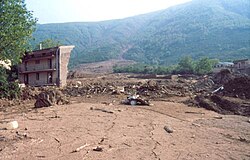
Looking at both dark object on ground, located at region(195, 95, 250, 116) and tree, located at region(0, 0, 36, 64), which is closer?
dark object on ground, located at region(195, 95, 250, 116)

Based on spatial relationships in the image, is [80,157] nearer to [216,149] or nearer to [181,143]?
[181,143]

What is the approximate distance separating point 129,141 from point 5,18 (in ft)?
43.5

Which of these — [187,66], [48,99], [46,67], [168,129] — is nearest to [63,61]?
[46,67]

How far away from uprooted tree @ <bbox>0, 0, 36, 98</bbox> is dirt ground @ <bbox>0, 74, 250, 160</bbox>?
272 inches

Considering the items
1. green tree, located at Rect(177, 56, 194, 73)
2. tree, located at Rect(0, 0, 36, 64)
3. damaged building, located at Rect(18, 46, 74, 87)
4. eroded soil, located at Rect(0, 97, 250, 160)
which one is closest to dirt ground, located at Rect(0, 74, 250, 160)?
eroded soil, located at Rect(0, 97, 250, 160)

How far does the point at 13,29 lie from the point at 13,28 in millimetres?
65

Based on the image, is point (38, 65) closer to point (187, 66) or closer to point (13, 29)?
point (13, 29)

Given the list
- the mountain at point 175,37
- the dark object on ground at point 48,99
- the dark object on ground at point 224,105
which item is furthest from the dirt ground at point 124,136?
the mountain at point 175,37

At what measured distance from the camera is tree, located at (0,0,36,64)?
1794 cm

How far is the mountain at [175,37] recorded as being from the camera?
93.4m

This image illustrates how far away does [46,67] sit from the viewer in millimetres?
30828

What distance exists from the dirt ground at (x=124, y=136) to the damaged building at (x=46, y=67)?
16.8m

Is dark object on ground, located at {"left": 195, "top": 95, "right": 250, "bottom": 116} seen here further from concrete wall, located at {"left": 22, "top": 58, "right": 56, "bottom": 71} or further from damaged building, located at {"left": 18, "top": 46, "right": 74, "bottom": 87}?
concrete wall, located at {"left": 22, "top": 58, "right": 56, "bottom": 71}

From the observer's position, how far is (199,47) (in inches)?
3853
